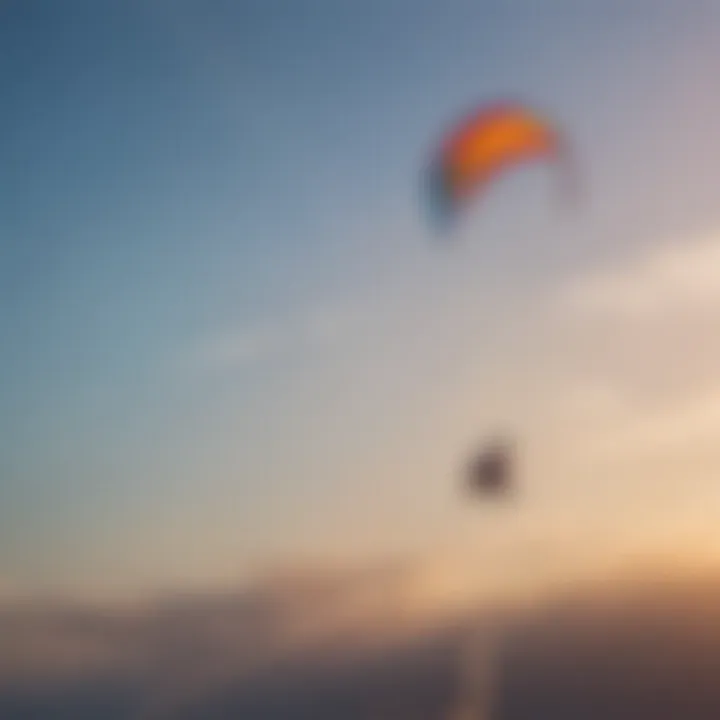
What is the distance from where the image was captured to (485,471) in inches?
147

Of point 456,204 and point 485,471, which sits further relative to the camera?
point 485,471

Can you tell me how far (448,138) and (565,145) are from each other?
538 mm

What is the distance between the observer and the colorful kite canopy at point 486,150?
347cm

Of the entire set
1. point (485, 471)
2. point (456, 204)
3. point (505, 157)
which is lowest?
point (485, 471)

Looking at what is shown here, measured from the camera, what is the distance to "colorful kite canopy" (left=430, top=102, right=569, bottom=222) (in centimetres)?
347

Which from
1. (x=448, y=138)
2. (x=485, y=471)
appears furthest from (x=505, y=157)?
(x=485, y=471)

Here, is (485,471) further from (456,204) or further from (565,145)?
(565,145)

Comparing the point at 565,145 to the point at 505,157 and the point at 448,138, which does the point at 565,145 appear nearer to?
the point at 505,157

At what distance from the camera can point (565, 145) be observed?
12.0 feet

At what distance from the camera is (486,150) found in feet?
11.7

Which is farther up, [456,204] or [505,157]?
[505,157]

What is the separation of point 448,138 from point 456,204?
44 cm

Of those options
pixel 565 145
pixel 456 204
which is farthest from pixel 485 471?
pixel 565 145

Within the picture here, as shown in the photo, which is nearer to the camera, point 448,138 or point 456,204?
point 456,204
